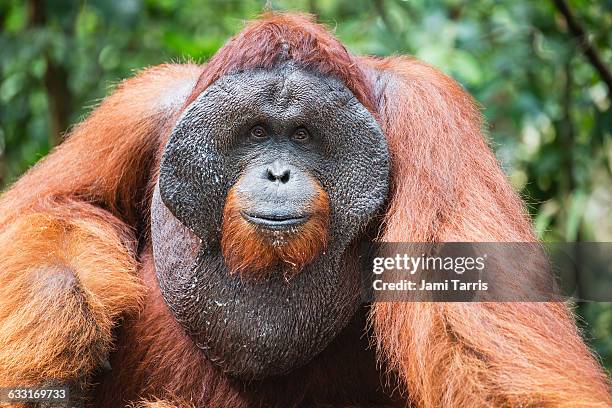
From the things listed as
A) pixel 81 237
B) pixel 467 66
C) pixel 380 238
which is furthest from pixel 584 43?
pixel 81 237

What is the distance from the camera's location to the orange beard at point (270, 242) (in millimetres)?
2645

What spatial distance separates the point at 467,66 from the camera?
14.2 ft

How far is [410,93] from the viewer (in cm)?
293

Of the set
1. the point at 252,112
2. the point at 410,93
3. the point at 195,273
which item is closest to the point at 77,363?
the point at 195,273

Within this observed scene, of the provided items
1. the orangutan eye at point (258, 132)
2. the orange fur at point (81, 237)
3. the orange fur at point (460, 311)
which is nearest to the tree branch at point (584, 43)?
the orange fur at point (460, 311)

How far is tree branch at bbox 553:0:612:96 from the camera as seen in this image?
15.4 feet

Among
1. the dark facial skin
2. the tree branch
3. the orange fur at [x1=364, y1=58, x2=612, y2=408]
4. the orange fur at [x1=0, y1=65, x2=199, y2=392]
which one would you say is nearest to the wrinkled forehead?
the dark facial skin

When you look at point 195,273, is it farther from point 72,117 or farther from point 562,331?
point 72,117

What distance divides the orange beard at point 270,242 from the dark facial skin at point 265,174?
1.6 inches

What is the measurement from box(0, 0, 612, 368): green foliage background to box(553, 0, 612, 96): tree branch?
63 mm

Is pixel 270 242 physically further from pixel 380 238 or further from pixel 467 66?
pixel 467 66

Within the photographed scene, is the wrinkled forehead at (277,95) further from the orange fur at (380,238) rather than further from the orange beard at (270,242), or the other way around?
→ the orange beard at (270,242)

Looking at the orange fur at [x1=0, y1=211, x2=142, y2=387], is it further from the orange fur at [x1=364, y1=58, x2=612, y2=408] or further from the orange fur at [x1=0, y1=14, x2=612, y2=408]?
the orange fur at [x1=364, y1=58, x2=612, y2=408]

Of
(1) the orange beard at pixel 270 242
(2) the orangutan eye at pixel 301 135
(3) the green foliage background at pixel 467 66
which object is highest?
(2) the orangutan eye at pixel 301 135
